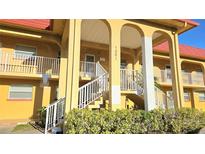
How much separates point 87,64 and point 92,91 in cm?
413

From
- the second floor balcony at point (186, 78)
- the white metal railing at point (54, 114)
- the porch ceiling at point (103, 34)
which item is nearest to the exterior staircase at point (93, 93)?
the white metal railing at point (54, 114)

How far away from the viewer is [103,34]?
33.2ft

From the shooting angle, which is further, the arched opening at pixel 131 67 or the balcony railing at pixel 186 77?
the balcony railing at pixel 186 77

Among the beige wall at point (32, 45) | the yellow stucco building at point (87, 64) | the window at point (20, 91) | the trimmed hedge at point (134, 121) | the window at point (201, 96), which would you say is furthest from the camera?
the window at point (201, 96)

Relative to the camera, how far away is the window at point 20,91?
10602mm

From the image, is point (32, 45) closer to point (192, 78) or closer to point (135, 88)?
point (135, 88)

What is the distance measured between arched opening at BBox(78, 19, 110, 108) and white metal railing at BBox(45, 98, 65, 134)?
37.4 inches

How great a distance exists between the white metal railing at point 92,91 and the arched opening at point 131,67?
1.29 meters

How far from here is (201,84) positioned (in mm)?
15938

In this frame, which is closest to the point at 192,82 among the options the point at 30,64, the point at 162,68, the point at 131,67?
the point at 162,68

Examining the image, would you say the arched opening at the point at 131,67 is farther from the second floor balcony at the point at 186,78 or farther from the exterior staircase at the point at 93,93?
the second floor balcony at the point at 186,78

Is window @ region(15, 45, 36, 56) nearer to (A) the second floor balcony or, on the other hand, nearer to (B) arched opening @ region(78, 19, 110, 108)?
(B) arched opening @ region(78, 19, 110, 108)
